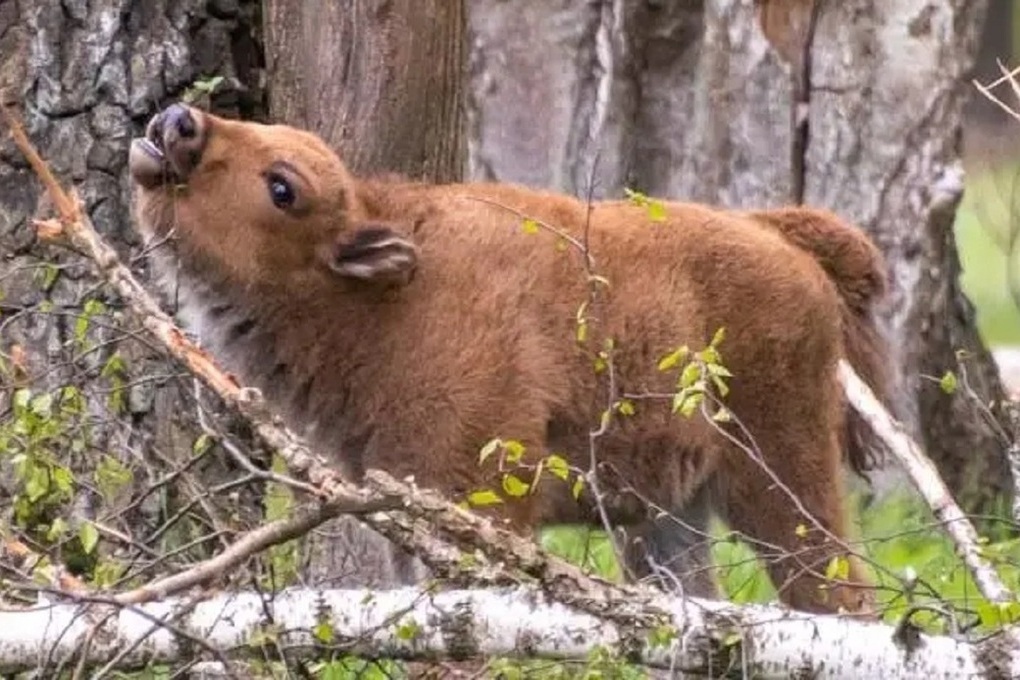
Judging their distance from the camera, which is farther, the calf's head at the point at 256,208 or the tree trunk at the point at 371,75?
the tree trunk at the point at 371,75

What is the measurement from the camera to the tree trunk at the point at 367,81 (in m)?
7.19

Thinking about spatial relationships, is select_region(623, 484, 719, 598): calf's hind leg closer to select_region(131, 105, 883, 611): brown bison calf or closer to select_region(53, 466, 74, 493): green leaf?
select_region(131, 105, 883, 611): brown bison calf

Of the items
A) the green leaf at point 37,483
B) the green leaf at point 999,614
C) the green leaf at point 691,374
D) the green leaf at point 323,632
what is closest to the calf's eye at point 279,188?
the green leaf at point 37,483

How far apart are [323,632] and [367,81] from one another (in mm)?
2483

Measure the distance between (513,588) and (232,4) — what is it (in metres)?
2.88

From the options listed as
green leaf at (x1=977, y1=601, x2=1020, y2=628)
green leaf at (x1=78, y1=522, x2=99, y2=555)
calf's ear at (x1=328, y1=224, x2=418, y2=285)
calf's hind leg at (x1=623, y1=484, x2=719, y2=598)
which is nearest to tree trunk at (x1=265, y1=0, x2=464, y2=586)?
calf's hind leg at (x1=623, y1=484, x2=719, y2=598)

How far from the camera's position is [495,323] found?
21.2 feet

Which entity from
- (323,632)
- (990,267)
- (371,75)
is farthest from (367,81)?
(990,267)

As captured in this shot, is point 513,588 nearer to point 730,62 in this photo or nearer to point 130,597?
point 130,597

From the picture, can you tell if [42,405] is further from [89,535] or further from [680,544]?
[680,544]

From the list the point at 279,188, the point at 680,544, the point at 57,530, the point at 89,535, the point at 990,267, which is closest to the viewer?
the point at 89,535

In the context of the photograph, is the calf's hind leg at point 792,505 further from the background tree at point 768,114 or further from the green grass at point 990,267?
the green grass at point 990,267

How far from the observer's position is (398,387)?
6.39 meters

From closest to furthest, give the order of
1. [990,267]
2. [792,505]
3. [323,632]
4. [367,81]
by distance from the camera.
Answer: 1. [323,632]
2. [792,505]
3. [367,81]
4. [990,267]
